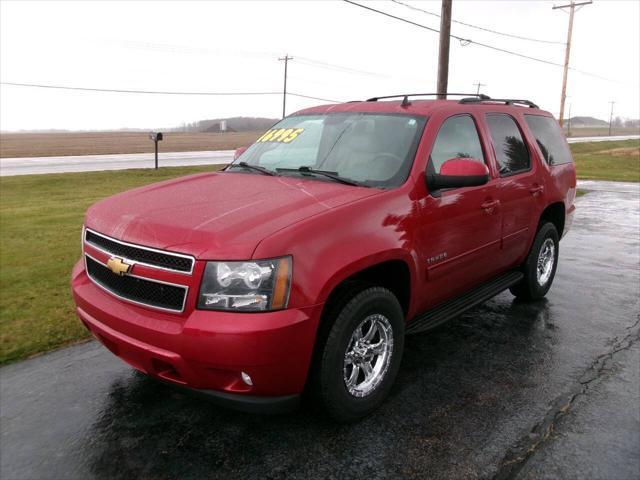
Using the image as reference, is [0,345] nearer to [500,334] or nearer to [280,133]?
[280,133]

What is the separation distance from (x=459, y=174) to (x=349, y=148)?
0.85 meters

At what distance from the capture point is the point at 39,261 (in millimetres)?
6539

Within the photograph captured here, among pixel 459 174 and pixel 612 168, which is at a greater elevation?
pixel 459 174

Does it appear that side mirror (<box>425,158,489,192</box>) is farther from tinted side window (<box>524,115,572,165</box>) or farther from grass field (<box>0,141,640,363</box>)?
grass field (<box>0,141,640,363</box>)

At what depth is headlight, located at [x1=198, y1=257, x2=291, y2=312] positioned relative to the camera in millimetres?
2502

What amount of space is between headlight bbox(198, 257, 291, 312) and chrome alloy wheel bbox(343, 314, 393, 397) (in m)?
0.67

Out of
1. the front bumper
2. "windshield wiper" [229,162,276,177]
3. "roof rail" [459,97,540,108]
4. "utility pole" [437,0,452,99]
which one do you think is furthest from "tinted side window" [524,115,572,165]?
"utility pole" [437,0,452,99]

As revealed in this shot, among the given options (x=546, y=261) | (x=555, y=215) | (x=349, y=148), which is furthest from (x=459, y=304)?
(x=555, y=215)

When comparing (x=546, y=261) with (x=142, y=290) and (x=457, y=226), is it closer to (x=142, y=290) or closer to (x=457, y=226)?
(x=457, y=226)

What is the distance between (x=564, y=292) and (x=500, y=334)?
169cm

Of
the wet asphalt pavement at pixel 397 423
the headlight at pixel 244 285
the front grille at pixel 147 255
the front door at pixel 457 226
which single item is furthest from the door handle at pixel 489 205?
the front grille at pixel 147 255

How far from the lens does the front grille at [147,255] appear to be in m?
2.56

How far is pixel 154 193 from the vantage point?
342 centimetres

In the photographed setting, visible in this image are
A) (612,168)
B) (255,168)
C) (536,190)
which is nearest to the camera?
(255,168)
